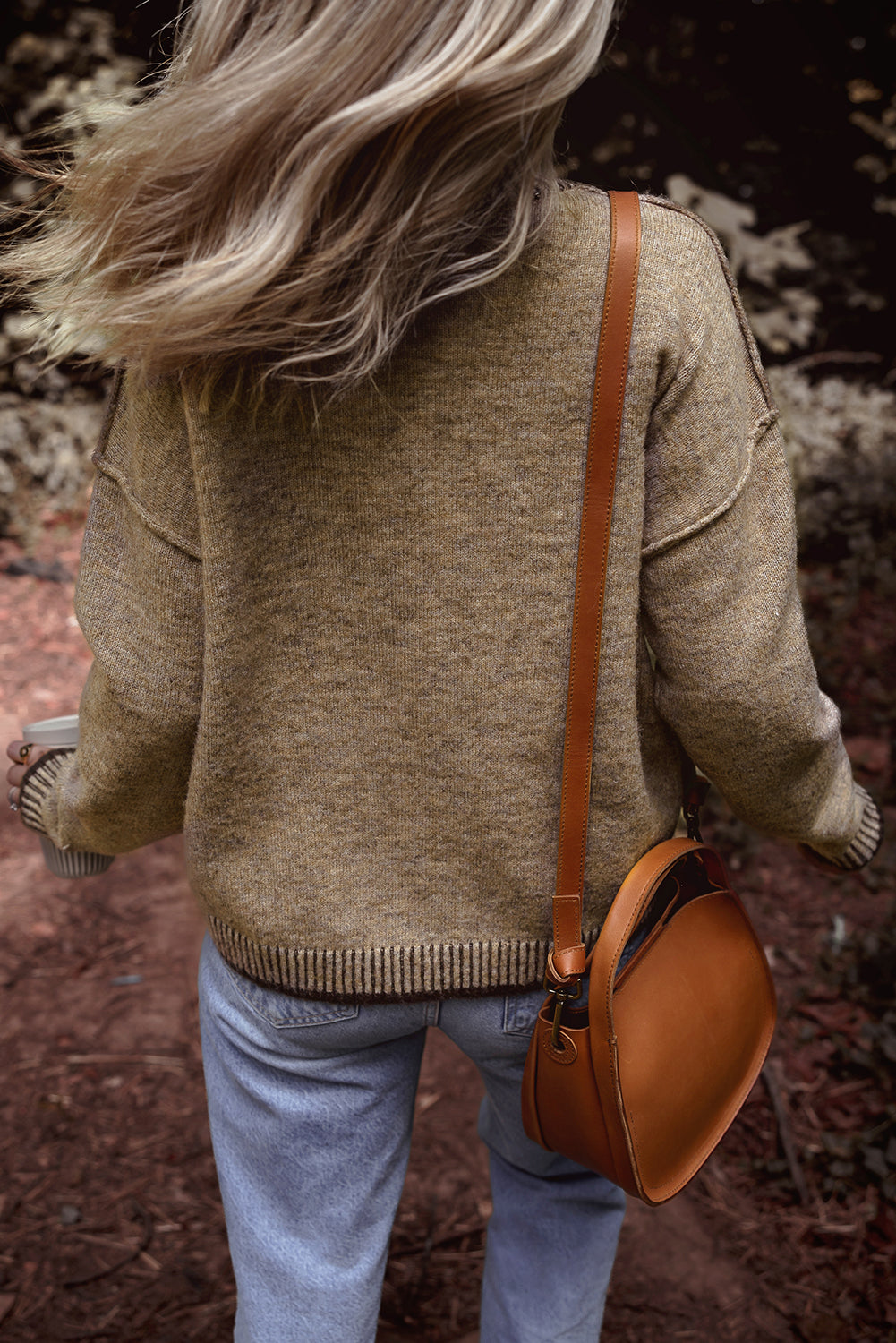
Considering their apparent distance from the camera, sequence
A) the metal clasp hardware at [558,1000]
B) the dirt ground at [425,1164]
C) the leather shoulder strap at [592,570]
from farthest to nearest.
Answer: the dirt ground at [425,1164], the metal clasp hardware at [558,1000], the leather shoulder strap at [592,570]

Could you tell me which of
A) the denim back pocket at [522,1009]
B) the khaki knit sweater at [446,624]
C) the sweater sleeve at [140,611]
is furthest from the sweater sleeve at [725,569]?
the sweater sleeve at [140,611]

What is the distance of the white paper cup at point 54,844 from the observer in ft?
4.54

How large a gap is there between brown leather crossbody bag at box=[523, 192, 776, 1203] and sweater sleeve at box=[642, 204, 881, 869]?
0.25 ft

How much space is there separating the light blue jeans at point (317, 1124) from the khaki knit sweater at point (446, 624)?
56mm

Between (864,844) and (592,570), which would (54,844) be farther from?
(864,844)

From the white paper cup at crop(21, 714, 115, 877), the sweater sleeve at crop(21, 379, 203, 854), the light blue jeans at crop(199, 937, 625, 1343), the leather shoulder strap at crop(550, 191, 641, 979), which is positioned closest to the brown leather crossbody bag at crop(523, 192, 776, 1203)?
the leather shoulder strap at crop(550, 191, 641, 979)

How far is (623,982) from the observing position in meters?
1.12

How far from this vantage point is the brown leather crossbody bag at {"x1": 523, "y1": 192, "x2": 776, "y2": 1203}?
38.5 inches

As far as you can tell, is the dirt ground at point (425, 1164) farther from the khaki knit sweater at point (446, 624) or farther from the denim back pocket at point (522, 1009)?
the khaki knit sweater at point (446, 624)

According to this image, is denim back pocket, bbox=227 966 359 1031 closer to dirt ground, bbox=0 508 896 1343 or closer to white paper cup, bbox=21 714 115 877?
white paper cup, bbox=21 714 115 877

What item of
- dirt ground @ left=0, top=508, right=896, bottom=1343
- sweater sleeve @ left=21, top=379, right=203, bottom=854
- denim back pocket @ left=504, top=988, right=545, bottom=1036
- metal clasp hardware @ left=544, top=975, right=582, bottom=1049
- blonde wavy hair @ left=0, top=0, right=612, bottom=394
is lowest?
dirt ground @ left=0, top=508, right=896, bottom=1343

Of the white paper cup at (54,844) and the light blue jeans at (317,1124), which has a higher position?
the white paper cup at (54,844)

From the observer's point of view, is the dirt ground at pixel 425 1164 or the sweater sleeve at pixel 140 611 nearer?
the sweater sleeve at pixel 140 611

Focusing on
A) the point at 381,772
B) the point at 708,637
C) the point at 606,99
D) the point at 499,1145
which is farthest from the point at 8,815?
the point at 606,99
